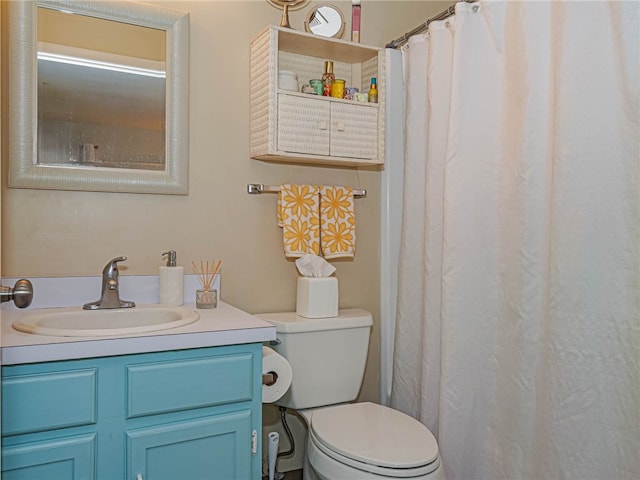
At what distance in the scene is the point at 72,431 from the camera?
3.89 feet

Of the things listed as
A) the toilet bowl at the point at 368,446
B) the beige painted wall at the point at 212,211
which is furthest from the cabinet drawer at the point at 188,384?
the beige painted wall at the point at 212,211

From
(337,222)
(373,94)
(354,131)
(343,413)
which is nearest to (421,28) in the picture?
(373,94)

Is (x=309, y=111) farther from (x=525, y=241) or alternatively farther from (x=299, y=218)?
(x=525, y=241)

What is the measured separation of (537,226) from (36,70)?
1581 mm

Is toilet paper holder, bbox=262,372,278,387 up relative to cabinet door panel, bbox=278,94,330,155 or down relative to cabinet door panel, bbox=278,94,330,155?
down

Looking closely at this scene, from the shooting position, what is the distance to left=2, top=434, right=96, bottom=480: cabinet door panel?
1.13 metres

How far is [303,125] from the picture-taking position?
181 cm

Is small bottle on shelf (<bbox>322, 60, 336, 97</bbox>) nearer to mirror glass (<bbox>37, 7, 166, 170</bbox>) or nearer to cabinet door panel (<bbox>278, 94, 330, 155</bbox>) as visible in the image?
cabinet door panel (<bbox>278, 94, 330, 155</bbox>)

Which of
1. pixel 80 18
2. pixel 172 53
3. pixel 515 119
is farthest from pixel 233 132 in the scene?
pixel 515 119

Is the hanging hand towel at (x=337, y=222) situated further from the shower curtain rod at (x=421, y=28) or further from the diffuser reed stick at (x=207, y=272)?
the shower curtain rod at (x=421, y=28)

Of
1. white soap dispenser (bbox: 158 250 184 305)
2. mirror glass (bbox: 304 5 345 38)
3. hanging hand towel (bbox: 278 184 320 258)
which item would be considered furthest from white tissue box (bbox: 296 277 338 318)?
mirror glass (bbox: 304 5 345 38)

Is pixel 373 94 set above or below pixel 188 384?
above

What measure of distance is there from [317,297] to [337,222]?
0.34 metres

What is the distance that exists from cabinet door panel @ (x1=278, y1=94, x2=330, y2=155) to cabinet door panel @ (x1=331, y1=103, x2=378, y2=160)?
0.11 ft
